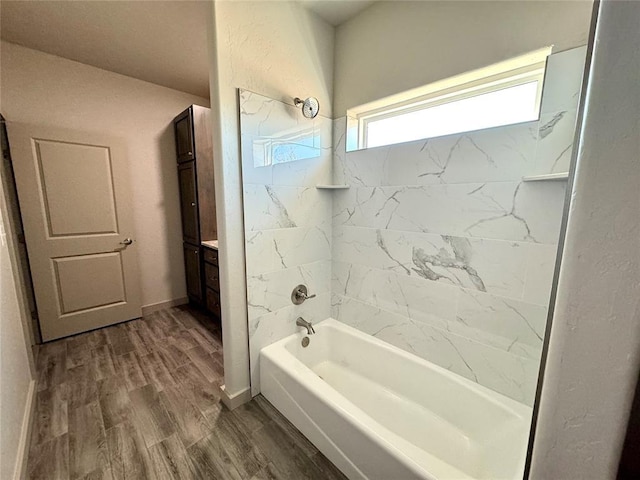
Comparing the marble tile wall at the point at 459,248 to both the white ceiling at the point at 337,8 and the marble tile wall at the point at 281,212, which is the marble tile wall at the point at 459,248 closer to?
the marble tile wall at the point at 281,212

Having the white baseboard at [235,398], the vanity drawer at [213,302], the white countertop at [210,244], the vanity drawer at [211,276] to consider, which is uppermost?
the white countertop at [210,244]

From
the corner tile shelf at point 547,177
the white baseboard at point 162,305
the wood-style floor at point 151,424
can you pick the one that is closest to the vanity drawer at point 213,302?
the wood-style floor at point 151,424

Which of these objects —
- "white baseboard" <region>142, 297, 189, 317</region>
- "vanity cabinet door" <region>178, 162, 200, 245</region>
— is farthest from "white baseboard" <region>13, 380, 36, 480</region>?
"vanity cabinet door" <region>178, 162, 200, 245</region>

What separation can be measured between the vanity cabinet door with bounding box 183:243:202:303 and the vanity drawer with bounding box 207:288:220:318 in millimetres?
216

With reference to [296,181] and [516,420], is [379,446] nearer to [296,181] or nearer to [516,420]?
[516,420]

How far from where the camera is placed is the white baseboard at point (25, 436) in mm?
1198

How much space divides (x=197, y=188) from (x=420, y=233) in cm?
223

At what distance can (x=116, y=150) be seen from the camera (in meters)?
2.55

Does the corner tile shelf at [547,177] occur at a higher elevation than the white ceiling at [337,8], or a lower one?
lower

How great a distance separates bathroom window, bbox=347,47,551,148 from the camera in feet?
4.20

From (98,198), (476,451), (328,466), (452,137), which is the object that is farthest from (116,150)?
(476,451)

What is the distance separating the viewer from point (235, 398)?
1649 millimetres

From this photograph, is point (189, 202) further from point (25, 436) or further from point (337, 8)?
point (337, 8)

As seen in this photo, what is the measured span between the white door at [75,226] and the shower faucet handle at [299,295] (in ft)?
6.68
